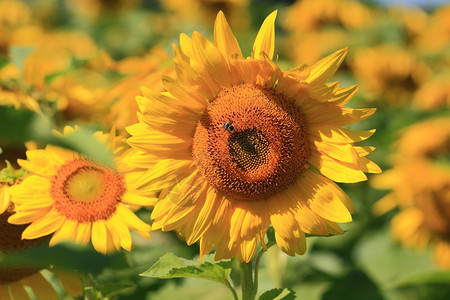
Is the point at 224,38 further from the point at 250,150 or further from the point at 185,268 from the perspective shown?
the point at 185,268

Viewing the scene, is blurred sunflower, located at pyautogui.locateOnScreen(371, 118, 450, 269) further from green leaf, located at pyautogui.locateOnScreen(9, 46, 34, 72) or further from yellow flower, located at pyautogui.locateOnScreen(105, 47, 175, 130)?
green leaf, located at pyautogui.locateOnScreen(9, 46, 34, 72)

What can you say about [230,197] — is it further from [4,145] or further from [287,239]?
[4,145]

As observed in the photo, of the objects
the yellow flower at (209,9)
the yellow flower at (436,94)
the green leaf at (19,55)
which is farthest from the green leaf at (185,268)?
the yellow flower at (209,9)

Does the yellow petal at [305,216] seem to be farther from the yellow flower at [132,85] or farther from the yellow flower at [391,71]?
the yellow flower at [391,71]

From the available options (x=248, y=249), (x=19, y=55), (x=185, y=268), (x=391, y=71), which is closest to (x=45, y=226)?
(x=185, y=268)

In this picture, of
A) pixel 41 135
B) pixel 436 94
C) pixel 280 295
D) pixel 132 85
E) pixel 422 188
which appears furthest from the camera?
pixel 436 94

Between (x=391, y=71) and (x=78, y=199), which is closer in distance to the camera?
(x=78, y=199)
